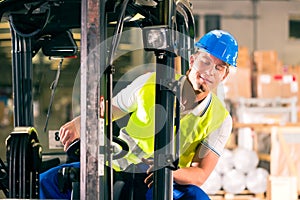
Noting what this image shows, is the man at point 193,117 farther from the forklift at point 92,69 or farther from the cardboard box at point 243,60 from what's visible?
the cardboard box at point 243,60

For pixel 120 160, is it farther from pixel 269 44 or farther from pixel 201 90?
pixel 269 44

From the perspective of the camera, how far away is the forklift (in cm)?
221

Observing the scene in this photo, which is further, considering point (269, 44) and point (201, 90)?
point (269, 44)

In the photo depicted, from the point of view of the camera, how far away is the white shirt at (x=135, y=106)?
10.3 ft

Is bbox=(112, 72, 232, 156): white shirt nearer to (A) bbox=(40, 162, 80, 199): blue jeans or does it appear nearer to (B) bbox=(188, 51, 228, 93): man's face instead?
(B) bbox=(188, 51, 228, 93): man's face

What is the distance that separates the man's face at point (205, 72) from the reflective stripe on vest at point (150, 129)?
0.12 meters

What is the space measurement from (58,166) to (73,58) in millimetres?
532

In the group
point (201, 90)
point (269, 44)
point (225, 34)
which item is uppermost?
point (225, 34)

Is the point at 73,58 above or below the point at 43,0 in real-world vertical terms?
below

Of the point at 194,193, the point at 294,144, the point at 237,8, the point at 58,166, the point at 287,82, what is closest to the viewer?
the point at 194,193

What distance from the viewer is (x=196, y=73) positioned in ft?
10.3

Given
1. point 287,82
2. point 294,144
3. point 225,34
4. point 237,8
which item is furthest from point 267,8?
point 225,34

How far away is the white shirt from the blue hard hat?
0.67ft

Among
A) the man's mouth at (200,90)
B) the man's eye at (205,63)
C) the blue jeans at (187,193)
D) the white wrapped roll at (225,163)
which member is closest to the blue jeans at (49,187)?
the blue jeans at (187,193)
